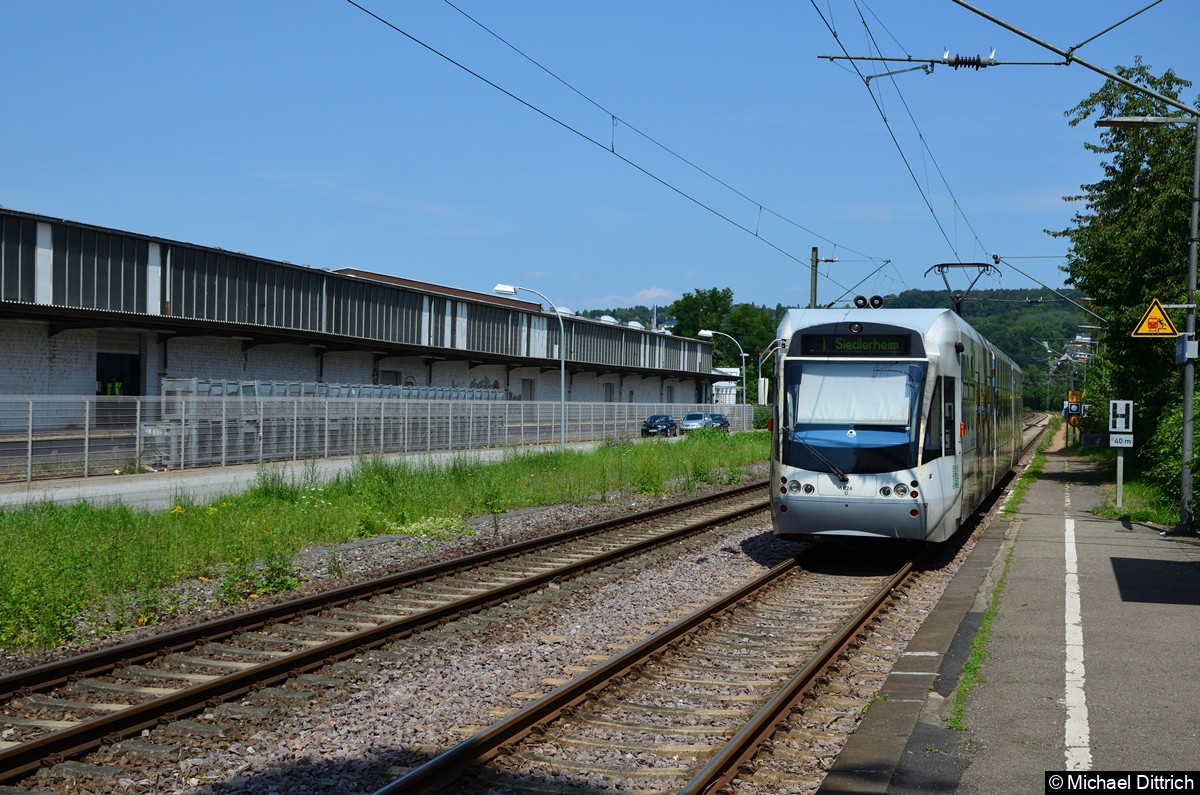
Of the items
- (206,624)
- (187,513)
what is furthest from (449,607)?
(187,513)

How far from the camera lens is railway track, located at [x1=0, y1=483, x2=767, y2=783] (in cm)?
661

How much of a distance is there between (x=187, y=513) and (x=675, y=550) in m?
7.67

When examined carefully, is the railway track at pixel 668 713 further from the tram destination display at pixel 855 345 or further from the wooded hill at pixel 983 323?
the wooded hill at pixel 983 323

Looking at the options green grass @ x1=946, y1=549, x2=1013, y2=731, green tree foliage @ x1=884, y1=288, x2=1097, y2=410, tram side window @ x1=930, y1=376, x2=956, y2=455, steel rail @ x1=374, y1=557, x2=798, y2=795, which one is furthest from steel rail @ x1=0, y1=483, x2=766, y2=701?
green tree foliage @ x1=884, y1=288, x2=1097, y2=410

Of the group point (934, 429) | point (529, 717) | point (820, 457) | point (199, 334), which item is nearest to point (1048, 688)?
point (529, 717)

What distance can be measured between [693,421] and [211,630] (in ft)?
167

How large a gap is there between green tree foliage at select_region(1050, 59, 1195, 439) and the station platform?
12313 millimetres

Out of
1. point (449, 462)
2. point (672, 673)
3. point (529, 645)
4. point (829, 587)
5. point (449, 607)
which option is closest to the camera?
point (672, 673)

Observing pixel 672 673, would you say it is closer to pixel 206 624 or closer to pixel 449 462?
pixel 206 624

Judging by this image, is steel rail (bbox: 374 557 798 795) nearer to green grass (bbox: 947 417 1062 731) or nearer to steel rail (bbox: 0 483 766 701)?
green grass (bbox: 947 417 1062 731)

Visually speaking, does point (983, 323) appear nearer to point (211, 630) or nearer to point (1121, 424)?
point (1121, 424)

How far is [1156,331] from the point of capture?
17219mm

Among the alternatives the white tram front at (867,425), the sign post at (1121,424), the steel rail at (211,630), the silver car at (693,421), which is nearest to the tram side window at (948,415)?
the white tram front at (867,425)

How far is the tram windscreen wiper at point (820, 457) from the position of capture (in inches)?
502
